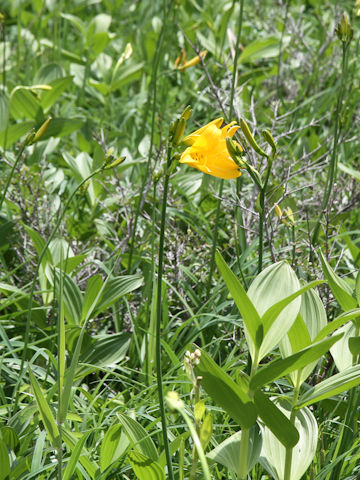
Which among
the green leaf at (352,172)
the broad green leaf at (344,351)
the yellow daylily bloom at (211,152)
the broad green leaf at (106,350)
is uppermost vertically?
the yellow daylily bloom at (211,152)

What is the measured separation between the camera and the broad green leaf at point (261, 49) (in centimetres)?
315

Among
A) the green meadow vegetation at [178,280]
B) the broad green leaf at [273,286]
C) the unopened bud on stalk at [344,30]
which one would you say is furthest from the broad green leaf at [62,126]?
the broad green leaf at [273,286]

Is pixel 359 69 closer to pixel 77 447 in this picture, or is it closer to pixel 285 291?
pixel 285 291

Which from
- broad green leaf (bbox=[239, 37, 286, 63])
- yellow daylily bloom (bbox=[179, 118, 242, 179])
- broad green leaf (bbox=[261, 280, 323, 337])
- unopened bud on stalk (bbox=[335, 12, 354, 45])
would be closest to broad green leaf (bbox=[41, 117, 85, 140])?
broad green leaf (bbox=[239, 37, 286, 63])

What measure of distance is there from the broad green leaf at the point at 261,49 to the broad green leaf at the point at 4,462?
241 centimetres

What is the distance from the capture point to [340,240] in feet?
7.18

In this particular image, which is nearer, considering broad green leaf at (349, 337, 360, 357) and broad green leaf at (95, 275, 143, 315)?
broad green leaf at (349, 337, 360, 357)

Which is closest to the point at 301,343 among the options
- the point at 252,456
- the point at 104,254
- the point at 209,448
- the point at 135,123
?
the point at 252,456

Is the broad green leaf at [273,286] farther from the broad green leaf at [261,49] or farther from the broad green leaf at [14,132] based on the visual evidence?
the broad green leaf at [261,49]

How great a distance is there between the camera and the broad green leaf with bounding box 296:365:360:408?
105cm

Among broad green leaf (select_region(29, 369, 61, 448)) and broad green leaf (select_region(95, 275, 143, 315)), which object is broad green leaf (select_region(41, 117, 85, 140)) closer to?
broad green leaf (select_region(95, 275, 143, 315))

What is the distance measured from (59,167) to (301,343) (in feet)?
5.49

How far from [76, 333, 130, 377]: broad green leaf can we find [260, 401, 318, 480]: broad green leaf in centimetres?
51

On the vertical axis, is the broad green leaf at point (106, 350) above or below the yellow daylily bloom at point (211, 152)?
below
